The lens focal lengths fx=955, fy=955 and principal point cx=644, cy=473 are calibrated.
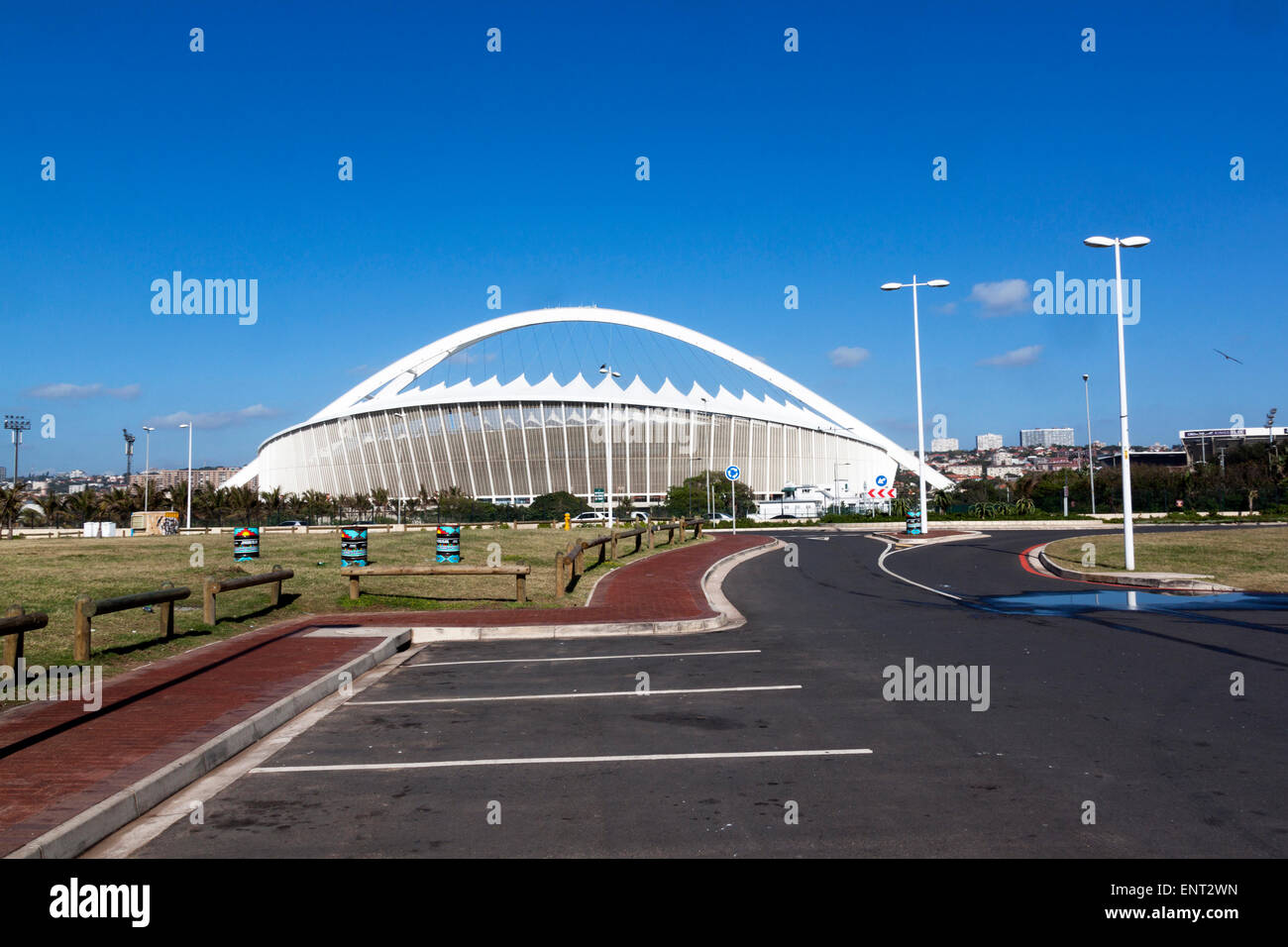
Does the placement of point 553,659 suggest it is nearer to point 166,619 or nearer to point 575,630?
point 575,630

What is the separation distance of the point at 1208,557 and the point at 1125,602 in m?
11.0

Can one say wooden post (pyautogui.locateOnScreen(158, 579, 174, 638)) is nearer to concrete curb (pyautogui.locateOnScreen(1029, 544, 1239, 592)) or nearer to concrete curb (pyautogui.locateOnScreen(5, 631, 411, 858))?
concrete curb (pyautogui.locateOnScreen(5, 631, 411, 858))

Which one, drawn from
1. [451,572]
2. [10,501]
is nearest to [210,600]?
[451,572]

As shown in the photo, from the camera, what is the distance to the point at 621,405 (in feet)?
334

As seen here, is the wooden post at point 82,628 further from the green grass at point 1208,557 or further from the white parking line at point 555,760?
the green grass at point 1208,557

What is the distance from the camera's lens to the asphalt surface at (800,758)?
539cm

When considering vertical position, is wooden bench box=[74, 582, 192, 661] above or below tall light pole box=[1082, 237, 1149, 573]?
below

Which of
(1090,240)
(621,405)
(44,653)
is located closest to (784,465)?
(621,405)

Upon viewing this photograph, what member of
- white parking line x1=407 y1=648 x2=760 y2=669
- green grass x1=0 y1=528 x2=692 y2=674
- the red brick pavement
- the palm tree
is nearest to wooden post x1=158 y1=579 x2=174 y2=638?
green grass x1=0 y1=528 x2=692 y2=674

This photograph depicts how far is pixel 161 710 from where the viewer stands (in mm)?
8695

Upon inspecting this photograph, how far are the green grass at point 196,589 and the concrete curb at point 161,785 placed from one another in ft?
10.7

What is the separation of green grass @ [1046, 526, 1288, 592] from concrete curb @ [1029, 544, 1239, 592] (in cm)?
53

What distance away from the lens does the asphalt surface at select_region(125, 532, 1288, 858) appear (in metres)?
5.39
